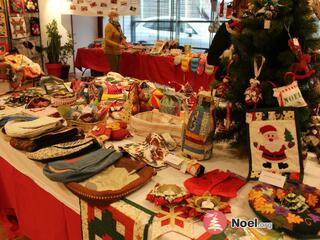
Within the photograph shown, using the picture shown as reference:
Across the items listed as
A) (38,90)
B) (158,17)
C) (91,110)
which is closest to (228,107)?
(91,110)

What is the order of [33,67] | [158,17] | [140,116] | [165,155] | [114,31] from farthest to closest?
[158,17]
[114,31]
[33,67]
[140,116]
[165,155]

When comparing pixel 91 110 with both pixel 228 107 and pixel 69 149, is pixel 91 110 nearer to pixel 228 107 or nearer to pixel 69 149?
pixel 69 149

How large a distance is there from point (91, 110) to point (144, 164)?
2.10 feet

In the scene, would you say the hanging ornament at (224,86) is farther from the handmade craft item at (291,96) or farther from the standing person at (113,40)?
the standing person at (113,40)

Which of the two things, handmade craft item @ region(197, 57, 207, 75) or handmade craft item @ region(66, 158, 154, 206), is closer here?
handmade craft item @ region(66, 158, 154, 206)

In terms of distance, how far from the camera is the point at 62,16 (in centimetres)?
681

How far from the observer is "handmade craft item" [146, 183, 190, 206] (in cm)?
97

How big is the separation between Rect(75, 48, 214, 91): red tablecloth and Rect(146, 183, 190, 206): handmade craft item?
111 inches

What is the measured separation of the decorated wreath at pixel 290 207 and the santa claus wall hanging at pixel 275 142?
9 cm

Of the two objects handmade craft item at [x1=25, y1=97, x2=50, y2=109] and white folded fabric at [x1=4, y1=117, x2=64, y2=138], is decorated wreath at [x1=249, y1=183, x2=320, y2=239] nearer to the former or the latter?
white folded fabric at [x1=4, y1=117, x2=64, y2=138]

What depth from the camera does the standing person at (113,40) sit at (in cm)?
505

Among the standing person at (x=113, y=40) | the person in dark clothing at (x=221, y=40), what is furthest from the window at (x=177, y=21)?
the person in dark clothing at (x=221, y=40)

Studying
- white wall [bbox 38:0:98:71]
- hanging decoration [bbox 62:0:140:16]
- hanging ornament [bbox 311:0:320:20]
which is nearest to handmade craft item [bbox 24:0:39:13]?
white wall [bbox 38:0:98:71]

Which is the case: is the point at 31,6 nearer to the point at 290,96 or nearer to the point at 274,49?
the point at 274,49
